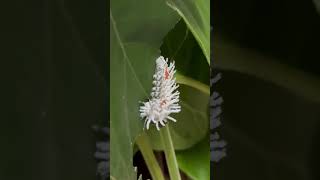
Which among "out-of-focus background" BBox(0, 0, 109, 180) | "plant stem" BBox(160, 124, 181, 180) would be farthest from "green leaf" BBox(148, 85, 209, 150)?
"out-of-focus background" BBox(0, 0, 109, 180)

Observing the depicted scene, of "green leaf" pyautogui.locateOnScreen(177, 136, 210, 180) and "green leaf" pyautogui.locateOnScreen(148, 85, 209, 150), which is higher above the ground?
"green leaf" pyautogui.locateOnScreen(148, 85, 209, 150)

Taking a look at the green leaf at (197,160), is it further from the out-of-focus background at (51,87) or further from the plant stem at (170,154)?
the out-of-focus background at (51,87)

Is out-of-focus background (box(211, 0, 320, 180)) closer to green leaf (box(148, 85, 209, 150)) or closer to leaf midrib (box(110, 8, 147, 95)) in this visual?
green leaf (box(148, 85, 209, 150))

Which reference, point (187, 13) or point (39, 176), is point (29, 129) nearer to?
point (39, 176)

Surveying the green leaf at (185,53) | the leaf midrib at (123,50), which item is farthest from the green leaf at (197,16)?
the leaf midrib at (123,50)

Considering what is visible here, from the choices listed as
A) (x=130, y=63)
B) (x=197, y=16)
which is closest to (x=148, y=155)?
(x=130, y=63)

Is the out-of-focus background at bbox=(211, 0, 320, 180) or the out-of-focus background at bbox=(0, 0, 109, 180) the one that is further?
the out-of-focus background at bbox=(211, 0, 320, 180)
